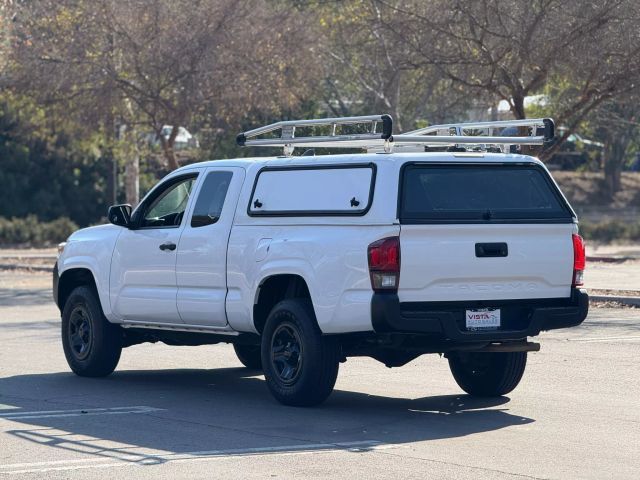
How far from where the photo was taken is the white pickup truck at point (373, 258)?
9711 mm

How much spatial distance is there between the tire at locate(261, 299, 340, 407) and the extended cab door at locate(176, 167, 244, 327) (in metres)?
0.71

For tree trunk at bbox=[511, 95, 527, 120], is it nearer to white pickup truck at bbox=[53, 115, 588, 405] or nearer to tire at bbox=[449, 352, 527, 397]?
white pickup truck at bbox=[53, 115, 588, 405]

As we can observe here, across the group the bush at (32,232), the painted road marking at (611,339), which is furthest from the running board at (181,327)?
the bush at (32,232)

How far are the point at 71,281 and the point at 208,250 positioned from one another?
246cm

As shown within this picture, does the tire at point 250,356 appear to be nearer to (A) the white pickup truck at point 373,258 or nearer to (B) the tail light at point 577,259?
(A) the white pickup truck at point 373,258

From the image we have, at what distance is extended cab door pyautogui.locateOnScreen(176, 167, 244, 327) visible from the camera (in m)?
11.0

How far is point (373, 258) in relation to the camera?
9.61m

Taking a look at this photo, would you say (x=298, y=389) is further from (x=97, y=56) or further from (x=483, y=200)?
(x=97, y=56)

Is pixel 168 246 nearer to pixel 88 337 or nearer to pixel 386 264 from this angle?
pixel 88 337

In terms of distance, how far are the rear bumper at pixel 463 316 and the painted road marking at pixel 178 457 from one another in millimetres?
1048

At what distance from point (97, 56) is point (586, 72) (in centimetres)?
1155

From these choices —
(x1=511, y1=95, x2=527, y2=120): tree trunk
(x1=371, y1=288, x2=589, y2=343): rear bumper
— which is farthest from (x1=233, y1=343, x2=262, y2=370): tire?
(x1=511, y1=95, x2=527, y2=120): tree trunk

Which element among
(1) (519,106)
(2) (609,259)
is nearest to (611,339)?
(1) (519,106)

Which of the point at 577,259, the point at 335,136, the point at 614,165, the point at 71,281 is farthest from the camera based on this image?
the point at 614,165
